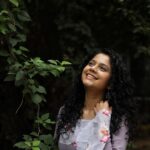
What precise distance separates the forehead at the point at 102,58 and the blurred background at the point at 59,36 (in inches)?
16.7

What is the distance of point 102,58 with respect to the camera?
11.2 feet

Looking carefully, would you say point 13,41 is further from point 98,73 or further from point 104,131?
point 104,131

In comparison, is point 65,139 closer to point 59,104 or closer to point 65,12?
point 59,104

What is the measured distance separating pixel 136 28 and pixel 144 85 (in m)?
9.80

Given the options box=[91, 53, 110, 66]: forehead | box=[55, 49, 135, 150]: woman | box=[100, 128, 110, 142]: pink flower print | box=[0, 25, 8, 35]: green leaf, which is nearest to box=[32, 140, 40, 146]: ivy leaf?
box=[55, 49, 135, 150]: woman

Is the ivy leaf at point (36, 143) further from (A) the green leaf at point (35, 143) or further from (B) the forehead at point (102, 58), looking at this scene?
(B) the forehead at point (102, 58)

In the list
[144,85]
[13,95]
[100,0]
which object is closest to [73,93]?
[13,95]

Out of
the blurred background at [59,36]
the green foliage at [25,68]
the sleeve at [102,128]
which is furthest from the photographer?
the blurred background at [59,36]

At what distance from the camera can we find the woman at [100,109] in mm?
3279

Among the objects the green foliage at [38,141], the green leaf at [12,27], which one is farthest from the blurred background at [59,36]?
the green foliage at [38,141]

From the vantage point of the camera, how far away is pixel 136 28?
4531 mm

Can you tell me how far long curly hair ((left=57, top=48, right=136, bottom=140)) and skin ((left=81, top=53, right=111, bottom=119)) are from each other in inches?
1.4

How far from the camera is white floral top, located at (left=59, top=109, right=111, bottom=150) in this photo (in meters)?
3.24

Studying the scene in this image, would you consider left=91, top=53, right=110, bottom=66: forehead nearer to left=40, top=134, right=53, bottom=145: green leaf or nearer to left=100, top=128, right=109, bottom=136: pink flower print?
left=100, top=128, right=109, bottom=136: pink flower print
